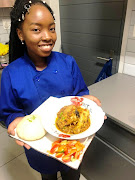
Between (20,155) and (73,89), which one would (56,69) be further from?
(20,155)

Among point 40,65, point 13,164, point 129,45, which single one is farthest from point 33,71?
point 13,164

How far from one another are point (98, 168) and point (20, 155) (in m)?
0.82

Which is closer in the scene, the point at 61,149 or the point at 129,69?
the point at 61,149

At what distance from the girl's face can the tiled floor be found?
46.5 inches

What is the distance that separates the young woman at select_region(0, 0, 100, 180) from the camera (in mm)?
721

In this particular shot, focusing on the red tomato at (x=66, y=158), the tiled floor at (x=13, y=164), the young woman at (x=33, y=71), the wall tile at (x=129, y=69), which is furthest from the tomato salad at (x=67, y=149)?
the wall tile at (x=129, y=69)

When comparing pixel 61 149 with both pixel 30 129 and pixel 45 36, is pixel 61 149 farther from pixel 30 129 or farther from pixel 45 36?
pixel 45 36

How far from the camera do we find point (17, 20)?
2.49ft

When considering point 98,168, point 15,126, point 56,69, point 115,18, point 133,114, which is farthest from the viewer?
point 115,18

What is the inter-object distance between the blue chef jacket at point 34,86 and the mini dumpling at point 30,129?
0.11 metres

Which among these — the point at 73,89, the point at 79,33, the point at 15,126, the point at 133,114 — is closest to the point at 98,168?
the point at 133,114

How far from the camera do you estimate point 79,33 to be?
178 centimetres

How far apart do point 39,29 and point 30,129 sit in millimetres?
461

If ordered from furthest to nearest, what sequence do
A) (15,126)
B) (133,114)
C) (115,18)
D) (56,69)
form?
(115,18), (133,114), (56,69), (15,126)
